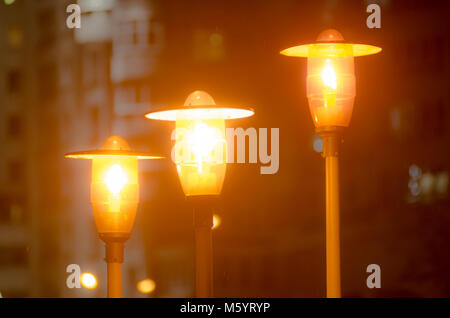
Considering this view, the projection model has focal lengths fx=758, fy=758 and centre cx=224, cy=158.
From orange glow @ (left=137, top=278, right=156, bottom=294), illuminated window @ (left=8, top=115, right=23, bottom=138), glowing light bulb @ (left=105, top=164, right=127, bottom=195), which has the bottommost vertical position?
orange glow @ (left=137, top=278, right=156, bottom=294)

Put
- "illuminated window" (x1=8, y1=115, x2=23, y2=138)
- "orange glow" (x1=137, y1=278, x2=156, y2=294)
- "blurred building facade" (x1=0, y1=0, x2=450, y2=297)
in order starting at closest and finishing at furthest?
"blurred building facade" (x1=0, y1=0, x2=450, y2=297) < "orange glow" (x1=137, y1=278, x2=156, y2=294) < "illuminated window" (x1=8, y1=115, x2=23, y2=138)

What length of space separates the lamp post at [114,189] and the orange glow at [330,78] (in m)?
0.95

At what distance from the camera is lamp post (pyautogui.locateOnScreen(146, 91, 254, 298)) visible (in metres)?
3.23

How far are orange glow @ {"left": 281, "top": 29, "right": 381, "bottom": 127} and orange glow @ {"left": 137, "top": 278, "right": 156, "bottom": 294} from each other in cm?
1368

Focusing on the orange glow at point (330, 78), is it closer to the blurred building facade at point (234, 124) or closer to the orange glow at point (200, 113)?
the orange glow at point (200, 113)

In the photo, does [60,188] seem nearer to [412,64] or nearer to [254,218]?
[254,218]

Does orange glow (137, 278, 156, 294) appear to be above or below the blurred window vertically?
below

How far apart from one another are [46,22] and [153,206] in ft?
21.5

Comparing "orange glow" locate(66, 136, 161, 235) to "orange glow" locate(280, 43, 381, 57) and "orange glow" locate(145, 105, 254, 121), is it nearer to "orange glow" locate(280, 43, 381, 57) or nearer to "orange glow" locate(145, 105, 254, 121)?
"orange glow" locate(145, 105, 254, 121)

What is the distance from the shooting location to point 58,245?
67.7 feet

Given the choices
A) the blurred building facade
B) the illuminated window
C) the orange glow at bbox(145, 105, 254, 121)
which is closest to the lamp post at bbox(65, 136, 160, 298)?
the orange glow at bbox(145, 105, 254, 121)

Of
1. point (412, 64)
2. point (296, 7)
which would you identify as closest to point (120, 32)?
point (412, 64)

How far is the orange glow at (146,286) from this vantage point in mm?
16656

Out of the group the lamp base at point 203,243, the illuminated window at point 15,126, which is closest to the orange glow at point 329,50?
the lamp base at point 203,243
